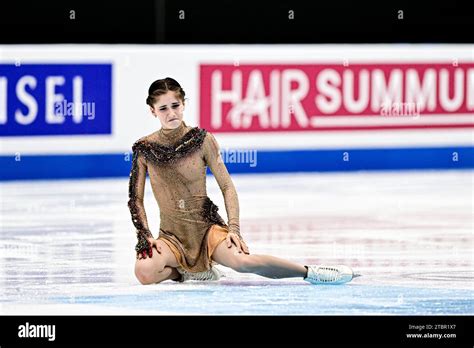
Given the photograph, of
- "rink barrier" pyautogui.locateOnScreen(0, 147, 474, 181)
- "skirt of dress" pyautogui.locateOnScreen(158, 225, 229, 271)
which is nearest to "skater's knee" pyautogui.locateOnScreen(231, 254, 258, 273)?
"skirt of dress" pyautogui.locateOnScreen(158, 225, 229, 271)

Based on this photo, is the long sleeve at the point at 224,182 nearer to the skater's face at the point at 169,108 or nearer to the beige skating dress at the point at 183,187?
the beige skating dress at the point at 183,187

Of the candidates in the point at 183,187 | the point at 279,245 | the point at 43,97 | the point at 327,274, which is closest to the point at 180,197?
the point at 183,187

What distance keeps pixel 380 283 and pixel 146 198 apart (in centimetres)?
115

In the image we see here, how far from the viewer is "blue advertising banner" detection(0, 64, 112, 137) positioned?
9562mm

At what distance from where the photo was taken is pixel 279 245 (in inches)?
270

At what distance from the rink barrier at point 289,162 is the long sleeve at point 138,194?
419 cm

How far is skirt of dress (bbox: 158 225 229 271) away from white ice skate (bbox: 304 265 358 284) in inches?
19.2

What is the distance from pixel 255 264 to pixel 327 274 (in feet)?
1.33

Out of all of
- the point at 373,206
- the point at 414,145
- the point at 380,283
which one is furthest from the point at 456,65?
the point at 380,283

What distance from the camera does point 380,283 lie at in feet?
18.6

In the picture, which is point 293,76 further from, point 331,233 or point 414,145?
point 331,233
